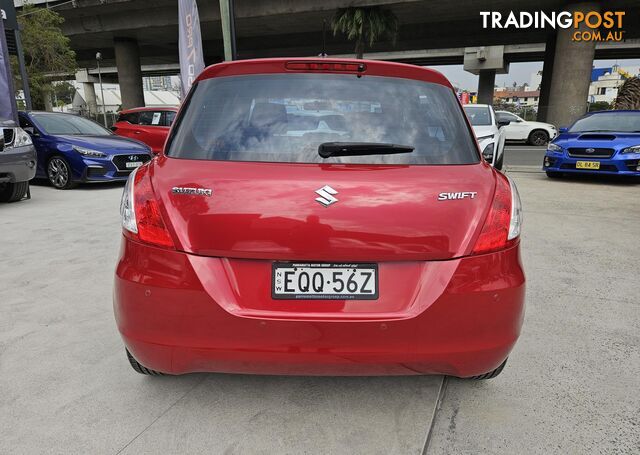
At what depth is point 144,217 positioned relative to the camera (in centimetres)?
187

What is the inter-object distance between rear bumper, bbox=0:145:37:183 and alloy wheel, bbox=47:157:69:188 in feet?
5.22

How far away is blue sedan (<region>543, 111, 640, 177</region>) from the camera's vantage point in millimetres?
8219

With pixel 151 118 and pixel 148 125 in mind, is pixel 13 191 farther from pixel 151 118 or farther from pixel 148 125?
pixel 151 118

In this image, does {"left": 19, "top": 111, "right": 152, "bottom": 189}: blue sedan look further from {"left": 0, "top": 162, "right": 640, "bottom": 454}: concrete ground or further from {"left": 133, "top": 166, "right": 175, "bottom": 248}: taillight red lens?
{"left": 133, "top": 166, "right": 175, "bottom": 248}: taillight red lens

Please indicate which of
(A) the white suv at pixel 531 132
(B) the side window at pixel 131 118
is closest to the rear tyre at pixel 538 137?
(A) the white suv at pixel 531 132

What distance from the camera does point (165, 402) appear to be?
7.34 feet

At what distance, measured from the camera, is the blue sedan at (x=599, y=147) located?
8219 millimetres

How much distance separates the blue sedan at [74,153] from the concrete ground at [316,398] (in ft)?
→ 17.1

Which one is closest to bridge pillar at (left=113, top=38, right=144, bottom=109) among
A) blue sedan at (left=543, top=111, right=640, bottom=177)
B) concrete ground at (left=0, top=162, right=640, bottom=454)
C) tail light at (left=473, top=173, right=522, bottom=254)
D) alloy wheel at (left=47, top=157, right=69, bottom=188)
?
alloy wheel at (left=47, top=157, right=69, bottom=188)

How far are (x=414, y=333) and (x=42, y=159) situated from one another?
8842mm

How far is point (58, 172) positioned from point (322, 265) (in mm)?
8283

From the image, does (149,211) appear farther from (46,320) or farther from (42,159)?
(42,159)

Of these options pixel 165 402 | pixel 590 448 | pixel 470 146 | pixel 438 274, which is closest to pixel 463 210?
pixel 438 274

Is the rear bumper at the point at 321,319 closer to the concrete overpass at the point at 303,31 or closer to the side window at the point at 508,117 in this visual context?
the side window at the point at 508,117
